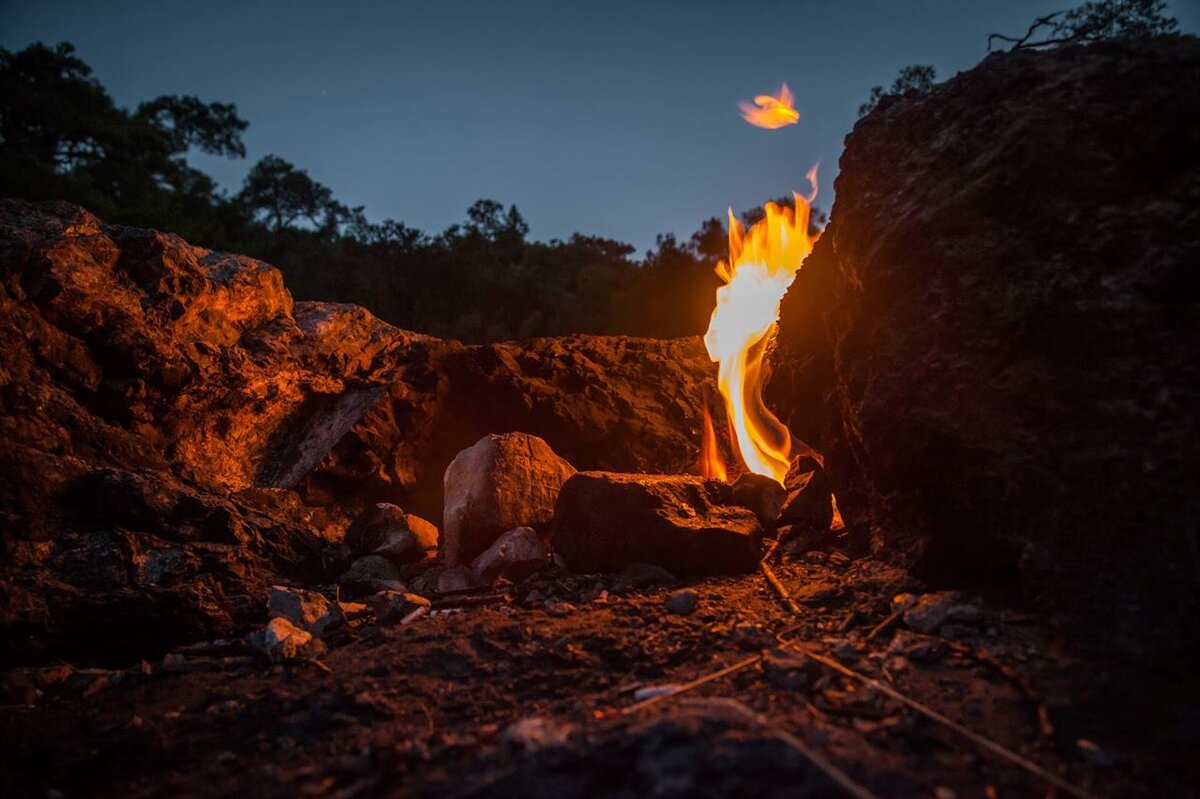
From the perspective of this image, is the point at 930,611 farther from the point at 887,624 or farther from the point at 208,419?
the point at 208,419

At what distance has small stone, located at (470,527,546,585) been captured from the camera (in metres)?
3.81

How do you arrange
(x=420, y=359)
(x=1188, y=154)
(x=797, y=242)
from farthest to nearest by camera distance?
1. (x=420, y=359)
2. (x=797, y=242)
3. (x=1188, y=154)

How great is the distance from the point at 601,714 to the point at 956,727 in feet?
3.47

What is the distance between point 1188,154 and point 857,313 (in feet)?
4.76

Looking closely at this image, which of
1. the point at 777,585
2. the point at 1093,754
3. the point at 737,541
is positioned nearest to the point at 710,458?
the point at 737,541

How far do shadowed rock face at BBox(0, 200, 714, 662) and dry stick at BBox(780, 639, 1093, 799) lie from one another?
292cm

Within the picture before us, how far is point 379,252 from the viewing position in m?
15.9

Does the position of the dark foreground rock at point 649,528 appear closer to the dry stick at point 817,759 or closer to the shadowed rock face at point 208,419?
the shadowed rock face at point 208,419

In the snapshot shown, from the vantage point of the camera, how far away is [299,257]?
57.6 feet

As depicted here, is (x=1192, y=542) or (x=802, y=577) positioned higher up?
(x=1192, y=542)

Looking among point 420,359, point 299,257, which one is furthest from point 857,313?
point 299,257

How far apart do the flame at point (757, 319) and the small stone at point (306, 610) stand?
11.3ft

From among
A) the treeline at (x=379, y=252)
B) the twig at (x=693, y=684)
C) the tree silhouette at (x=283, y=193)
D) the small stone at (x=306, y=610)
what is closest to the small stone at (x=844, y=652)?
the twig at (x=693, y=684)

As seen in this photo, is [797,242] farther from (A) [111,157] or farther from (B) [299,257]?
(A) [111,157]
